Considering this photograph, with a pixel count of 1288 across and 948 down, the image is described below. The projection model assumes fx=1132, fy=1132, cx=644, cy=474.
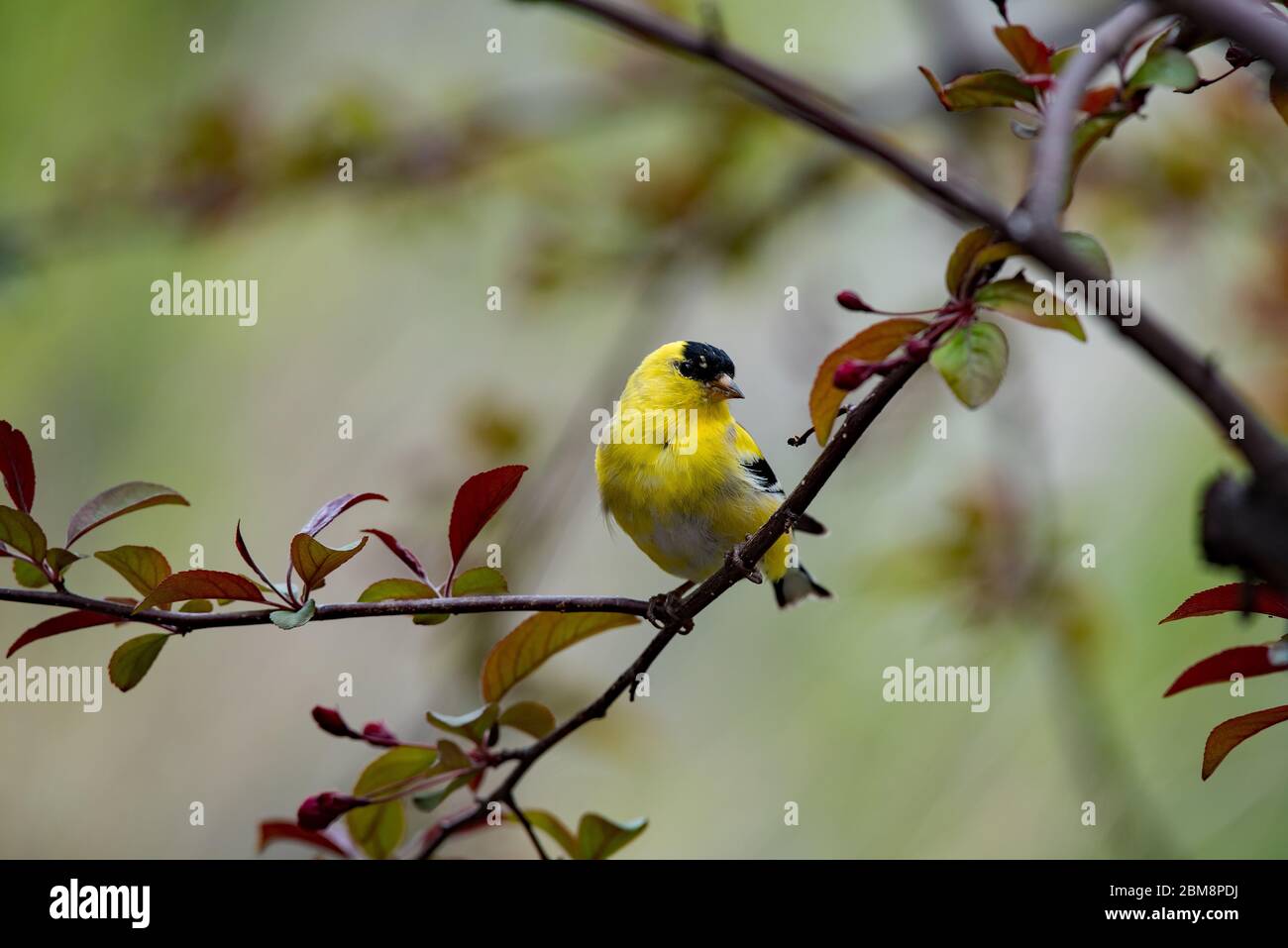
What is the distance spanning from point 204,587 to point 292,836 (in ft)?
2.03

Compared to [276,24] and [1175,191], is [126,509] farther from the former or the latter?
[276,24]

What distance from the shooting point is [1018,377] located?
321 cm

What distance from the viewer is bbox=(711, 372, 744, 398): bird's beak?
288 centimetres

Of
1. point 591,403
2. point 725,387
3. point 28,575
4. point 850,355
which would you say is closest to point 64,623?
point 28,575

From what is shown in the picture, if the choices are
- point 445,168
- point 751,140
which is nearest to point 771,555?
point 751,140

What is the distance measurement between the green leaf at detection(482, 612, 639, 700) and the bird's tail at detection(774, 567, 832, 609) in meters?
1.78

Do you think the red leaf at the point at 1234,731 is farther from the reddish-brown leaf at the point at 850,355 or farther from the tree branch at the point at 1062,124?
the tree branch at the point at 1062,124

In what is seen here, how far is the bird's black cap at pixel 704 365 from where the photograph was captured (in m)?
2.92

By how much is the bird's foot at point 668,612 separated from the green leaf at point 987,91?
68 cm

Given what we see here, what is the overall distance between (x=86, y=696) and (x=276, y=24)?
2.96 m

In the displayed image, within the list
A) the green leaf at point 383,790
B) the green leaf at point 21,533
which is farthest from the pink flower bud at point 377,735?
the green leaf at point 21,533

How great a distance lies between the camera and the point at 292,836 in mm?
1780

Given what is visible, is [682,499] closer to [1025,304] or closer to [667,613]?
[667,613]

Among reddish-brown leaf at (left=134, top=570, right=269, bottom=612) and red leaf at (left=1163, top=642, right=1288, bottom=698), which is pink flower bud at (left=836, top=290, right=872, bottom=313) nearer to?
red leaf at (left=1163, top=642, right=1288, bottom=698)
